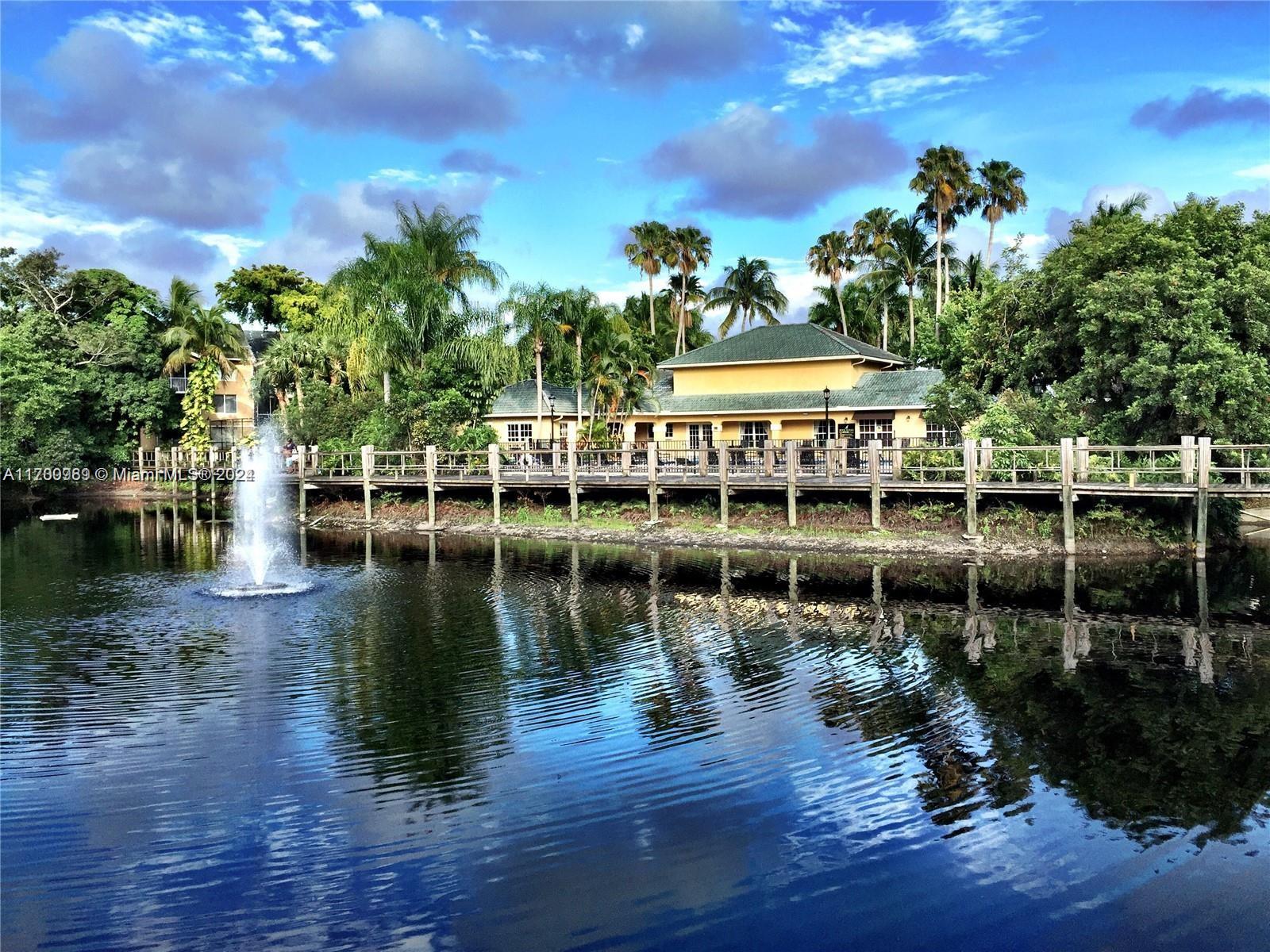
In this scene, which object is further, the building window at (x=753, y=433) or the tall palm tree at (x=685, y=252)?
the tall palm tree at (x=685, y=252)

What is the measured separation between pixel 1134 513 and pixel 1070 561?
2.93 metres

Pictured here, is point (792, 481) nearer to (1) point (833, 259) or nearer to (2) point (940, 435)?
(2) point (940, 435)

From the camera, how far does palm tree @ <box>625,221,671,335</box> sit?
6375cm

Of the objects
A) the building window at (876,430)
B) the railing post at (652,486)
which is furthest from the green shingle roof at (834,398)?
the railing post at (652,486)

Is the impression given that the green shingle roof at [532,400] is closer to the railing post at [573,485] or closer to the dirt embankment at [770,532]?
the dirt embankment at [770,532]

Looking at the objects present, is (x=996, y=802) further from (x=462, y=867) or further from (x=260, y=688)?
(x=260, y=688)

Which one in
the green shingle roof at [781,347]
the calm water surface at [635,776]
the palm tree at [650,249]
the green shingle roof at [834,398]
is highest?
the palm tree at [650,249]

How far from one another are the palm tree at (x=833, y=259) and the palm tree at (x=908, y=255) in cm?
443

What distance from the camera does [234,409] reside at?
6003 cm

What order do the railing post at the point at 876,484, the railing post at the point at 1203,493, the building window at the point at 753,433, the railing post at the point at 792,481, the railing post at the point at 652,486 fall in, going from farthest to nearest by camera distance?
the building window at the point at 753,433 < the railing post at the point at 652,486 < the railing post at the point at 792,481 < the railing post at the point at 876,484 < the railing post at the point at 1203,493

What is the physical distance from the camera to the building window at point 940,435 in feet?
119

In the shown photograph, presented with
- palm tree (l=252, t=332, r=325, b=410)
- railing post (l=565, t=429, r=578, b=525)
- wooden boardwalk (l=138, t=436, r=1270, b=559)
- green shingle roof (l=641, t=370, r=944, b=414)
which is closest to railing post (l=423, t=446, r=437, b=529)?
wooden boardwalk (l=138, t=436, r=1270, b=559)

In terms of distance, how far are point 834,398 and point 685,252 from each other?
2712 centimetres

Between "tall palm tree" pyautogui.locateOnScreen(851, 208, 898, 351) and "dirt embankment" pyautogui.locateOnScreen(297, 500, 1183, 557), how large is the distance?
3118 centimetres
